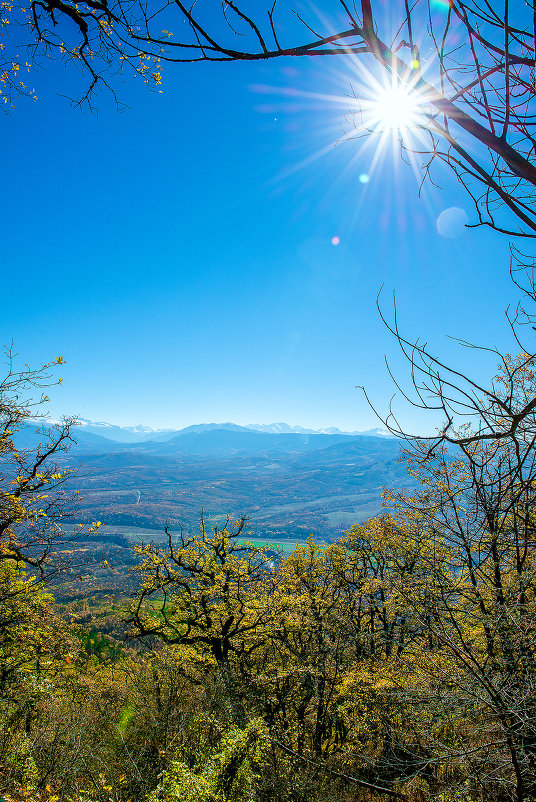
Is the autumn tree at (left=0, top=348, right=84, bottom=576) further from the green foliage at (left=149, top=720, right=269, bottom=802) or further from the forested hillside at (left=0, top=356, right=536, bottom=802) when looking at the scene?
the green foliage at (left=149, top=720, right=269, bottom=802)

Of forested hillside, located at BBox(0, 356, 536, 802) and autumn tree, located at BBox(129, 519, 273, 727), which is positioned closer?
forested hillside, located at BBox(0, 356, 536, 802)

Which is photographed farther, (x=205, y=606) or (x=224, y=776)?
(x=205, y=606)

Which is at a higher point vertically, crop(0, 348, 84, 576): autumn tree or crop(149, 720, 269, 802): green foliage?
crop(0, 348, 84, 576): autumn tree

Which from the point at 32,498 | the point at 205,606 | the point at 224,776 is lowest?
the point at 205,606

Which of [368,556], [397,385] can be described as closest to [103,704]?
[368,556]

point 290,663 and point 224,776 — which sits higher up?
point 224,776

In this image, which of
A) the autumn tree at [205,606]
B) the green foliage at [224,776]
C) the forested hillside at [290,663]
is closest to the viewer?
the forested hillside at [290,663]

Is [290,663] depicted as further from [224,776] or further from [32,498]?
[32,498]

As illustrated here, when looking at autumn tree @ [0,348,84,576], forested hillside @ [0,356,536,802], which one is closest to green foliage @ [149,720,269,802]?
forested hillside @ [0,356,536,802]

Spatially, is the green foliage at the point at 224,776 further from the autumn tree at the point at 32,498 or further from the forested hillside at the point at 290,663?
the autumn tree at the point at 32,498

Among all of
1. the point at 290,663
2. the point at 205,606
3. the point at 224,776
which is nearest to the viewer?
the point at 224,776

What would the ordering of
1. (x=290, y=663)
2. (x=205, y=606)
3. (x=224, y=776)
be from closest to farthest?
(x=224, y=776), (x=290, y=663), (x=205, y=606)

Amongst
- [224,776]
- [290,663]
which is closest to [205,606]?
[290,663]

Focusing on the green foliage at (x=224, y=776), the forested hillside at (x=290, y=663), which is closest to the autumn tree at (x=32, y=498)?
the forested hillside at (x=290, y=663)
